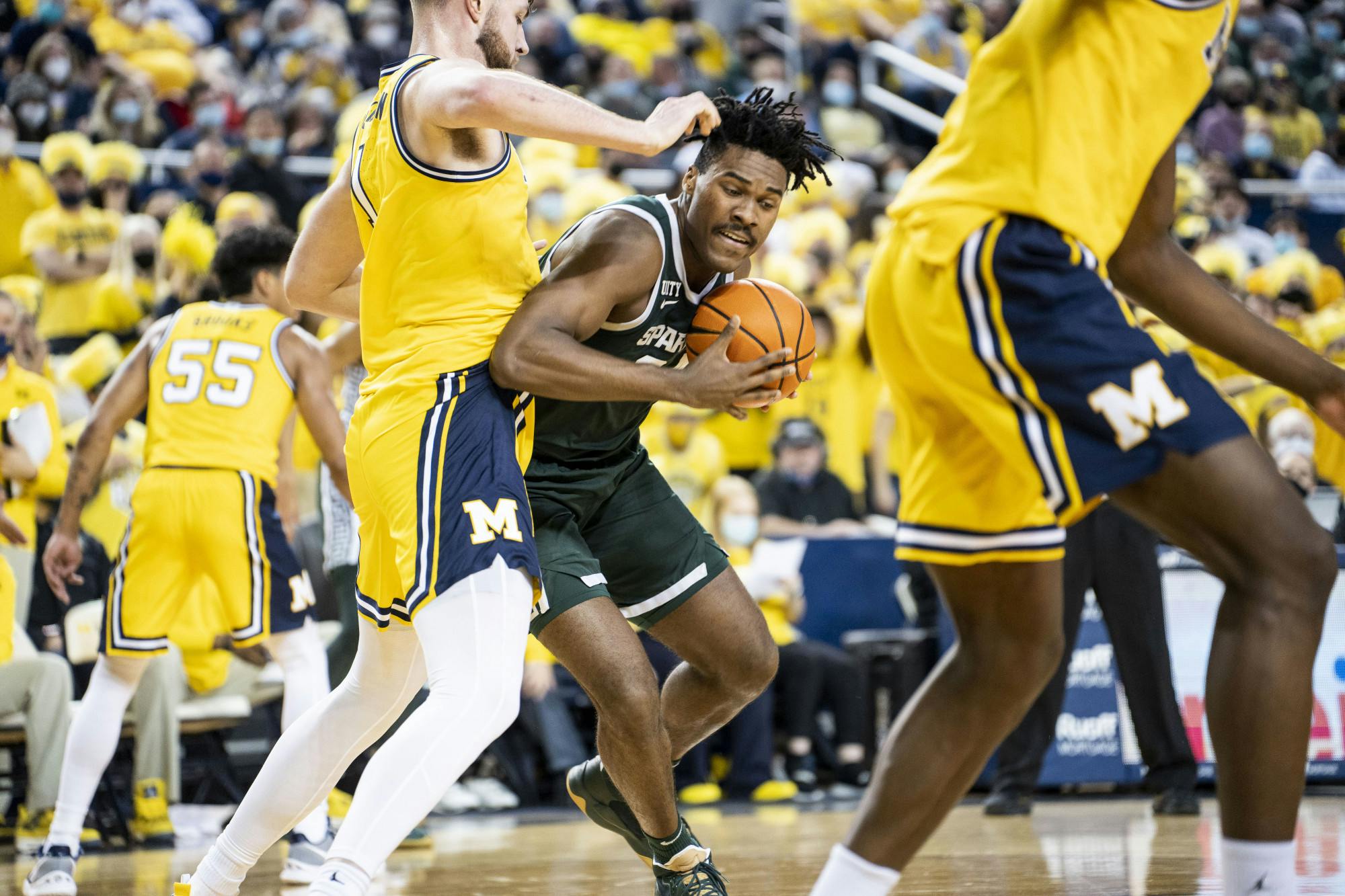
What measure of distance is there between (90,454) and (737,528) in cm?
410

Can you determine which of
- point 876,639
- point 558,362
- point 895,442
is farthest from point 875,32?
point 558,362

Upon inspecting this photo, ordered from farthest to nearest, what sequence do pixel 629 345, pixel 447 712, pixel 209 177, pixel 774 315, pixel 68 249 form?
pixel 209 177 < pixel 68 249 < pixel 629 345 < pixel 774 315 < pixel 447 712

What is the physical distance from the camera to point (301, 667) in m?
6.15

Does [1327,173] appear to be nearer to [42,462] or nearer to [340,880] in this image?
[42,462]

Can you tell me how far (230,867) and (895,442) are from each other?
7797mm

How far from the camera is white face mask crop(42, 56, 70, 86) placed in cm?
1313

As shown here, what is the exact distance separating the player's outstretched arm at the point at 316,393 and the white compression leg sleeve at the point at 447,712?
9.40 ft

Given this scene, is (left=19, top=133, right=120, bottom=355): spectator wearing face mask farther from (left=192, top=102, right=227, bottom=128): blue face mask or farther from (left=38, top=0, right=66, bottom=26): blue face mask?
(left=38, top=0, right=66, bottom=26): blue face mask

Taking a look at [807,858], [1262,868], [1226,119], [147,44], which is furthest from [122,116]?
[1262,868]

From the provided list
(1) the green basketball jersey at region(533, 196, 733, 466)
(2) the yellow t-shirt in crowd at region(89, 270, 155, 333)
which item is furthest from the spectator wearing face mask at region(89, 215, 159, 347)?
(1) the green basketball jersey at region(533, 196, 733, 466)

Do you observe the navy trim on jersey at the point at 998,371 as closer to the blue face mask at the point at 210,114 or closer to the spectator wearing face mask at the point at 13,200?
the spectator wearing face mask at the point at 13,200

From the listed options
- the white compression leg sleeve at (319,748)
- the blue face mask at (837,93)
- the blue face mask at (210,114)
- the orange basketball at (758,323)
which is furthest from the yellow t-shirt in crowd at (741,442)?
the white compression leg sleeve at (319,748)

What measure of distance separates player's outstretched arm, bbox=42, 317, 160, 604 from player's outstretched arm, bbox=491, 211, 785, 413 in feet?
9.68

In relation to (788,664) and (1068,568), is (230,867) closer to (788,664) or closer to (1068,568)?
(1068,568)
